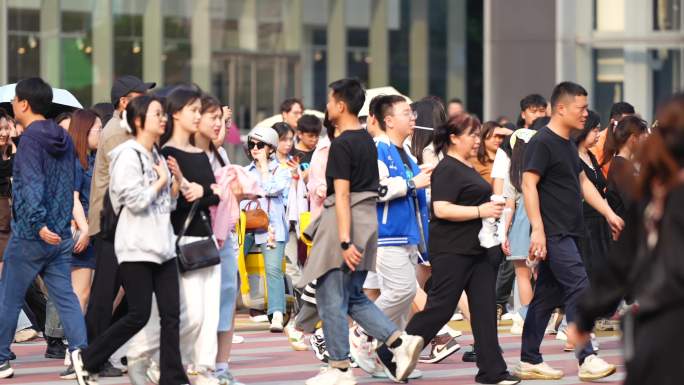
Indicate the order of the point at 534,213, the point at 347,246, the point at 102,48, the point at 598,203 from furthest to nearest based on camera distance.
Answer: the point at 102,48 → the point at 598,203 → the point at 534,213 → the point at 347,246

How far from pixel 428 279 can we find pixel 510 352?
869 millimetres

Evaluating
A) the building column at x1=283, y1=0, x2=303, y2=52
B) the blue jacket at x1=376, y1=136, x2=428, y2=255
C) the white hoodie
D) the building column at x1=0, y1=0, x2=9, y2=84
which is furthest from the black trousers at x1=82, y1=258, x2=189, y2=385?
the building column at x1=283, y1=0, x2=303, y2=52

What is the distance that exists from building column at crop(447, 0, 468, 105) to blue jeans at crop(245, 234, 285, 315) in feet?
74.9

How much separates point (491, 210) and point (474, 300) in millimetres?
634

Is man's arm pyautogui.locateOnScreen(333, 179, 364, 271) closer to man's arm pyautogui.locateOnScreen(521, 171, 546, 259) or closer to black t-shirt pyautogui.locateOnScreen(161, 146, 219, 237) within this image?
black t-shirt pyautogui.locateOnScreen(161, 146, 219, 237)

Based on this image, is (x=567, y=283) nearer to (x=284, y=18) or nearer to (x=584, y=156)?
(x=584, y=156)

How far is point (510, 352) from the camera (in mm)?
11781

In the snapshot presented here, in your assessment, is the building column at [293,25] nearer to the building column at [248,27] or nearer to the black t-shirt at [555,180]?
the building column at [248,27]

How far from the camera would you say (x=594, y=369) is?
9.91 metres

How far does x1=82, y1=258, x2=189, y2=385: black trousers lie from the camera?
8.67m

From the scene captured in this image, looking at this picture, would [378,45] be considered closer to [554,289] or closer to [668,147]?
[554,289]

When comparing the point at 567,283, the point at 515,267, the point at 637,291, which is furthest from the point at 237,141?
the point at 637,291

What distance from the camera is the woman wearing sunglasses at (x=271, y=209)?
13.7 meters

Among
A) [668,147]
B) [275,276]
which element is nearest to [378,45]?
[275,276]
